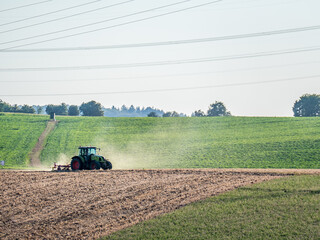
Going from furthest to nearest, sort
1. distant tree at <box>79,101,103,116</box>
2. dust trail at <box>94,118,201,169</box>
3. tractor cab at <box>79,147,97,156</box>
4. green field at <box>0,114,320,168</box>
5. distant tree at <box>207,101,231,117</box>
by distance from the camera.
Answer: distant tree at <box>207,101,231,117</box>, distant tree at <box>79,101,103,116</box>, dust trail at <box>94,118,201,169</box>, green field at <box>0,114,320,168</box>, tractor cab at <box>79,147,97,156</box>

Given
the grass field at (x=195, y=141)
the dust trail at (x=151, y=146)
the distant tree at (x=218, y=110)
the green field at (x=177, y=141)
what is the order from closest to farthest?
1. the grass field at (x=195, y=141)
2. the green field at (x=177, y=141)
3. the dust trail at (x=151, y=146)
4. the distant tree at (x=218, y=110)

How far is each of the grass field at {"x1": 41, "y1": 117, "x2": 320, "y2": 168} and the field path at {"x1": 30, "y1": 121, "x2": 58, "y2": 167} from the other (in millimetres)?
1214

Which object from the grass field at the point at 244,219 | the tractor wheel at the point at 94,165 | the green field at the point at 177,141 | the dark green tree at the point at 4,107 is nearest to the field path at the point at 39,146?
the green field at the point at 177,141

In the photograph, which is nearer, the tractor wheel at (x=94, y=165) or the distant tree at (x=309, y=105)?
the tractor wheel at (x=94, y=165)

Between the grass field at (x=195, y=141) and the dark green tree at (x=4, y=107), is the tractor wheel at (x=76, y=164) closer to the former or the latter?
the grass field at (x=195, y=141)

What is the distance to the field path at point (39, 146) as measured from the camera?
2339 inches

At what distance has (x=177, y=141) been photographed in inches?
2680

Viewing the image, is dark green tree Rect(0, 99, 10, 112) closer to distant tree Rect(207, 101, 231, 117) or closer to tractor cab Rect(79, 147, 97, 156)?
distant tree Rect(207, 101, 231, 117)

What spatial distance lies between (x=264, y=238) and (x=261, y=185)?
30.1ft

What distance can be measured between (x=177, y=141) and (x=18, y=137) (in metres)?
31.0

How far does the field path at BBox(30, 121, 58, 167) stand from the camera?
59400mm

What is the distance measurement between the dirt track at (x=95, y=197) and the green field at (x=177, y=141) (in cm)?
1700

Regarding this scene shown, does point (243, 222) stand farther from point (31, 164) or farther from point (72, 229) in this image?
point (31, 164)

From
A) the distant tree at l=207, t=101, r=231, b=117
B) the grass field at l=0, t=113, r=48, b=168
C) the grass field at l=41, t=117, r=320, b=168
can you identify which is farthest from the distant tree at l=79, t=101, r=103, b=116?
the grass field at l=41, t=117, r=320, b=168
